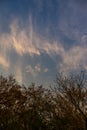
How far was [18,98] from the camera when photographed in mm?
59438

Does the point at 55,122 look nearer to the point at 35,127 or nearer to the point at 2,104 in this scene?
the point at 35,127

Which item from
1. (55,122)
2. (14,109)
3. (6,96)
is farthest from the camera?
(55,122)

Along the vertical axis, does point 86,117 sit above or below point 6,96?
below

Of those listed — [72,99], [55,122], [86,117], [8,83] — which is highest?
[8,83]

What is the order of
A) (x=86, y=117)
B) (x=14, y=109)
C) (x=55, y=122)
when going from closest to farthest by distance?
(x=86, y=117) < (x=14, y=109) < (x=55, y=122)

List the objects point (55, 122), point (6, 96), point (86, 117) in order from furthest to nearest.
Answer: point (55, 122)
point (6, 96)
point (86, 117)

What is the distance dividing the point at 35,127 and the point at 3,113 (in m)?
9.54

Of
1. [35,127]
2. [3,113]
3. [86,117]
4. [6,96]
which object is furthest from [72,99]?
[35,127]

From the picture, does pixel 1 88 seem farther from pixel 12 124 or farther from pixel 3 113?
pixel 12 124

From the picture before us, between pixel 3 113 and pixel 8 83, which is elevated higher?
pixel 8 83

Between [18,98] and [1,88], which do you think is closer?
[1,88]

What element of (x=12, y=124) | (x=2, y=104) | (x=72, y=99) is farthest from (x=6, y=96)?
(x=72, y=99)

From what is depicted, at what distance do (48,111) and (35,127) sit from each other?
4.66 metres

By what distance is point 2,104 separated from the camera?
180 feet
